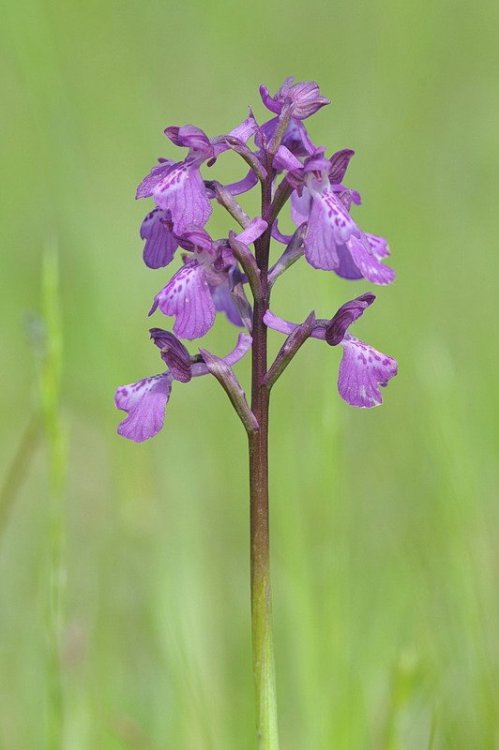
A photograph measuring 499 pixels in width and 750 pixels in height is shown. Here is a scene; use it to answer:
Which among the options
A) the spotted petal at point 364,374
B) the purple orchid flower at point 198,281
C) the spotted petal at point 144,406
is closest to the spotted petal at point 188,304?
the purple orchid flower at point 198,281

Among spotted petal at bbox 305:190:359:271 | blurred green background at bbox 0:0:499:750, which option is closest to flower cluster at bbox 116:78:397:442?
spotted petal at bbox 305:190:359:271

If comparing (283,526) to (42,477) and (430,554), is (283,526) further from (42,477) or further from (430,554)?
(42,477)

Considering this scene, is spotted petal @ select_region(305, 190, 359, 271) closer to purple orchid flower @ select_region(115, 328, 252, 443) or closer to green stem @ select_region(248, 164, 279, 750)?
green stem @ select_region(248, 164, 279, 750)

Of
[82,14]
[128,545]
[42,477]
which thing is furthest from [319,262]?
[82,14]

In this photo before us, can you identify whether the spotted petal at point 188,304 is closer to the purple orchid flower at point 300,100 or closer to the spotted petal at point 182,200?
Result: the spotted petal at point 182,200

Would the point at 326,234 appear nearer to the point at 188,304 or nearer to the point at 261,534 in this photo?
the point at 188,304

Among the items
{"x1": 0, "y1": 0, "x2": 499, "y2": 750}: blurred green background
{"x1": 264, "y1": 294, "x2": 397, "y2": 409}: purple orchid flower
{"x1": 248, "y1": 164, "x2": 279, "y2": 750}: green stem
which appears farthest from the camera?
{"x1": 0, "y1": 0, "x2": 499, "y2": 750}: blurred green background

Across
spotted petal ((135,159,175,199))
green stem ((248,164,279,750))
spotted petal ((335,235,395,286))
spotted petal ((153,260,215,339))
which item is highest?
spotted petal ((135,159,175,199))

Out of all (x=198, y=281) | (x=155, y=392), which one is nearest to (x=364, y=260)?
(x=198, y=281)
